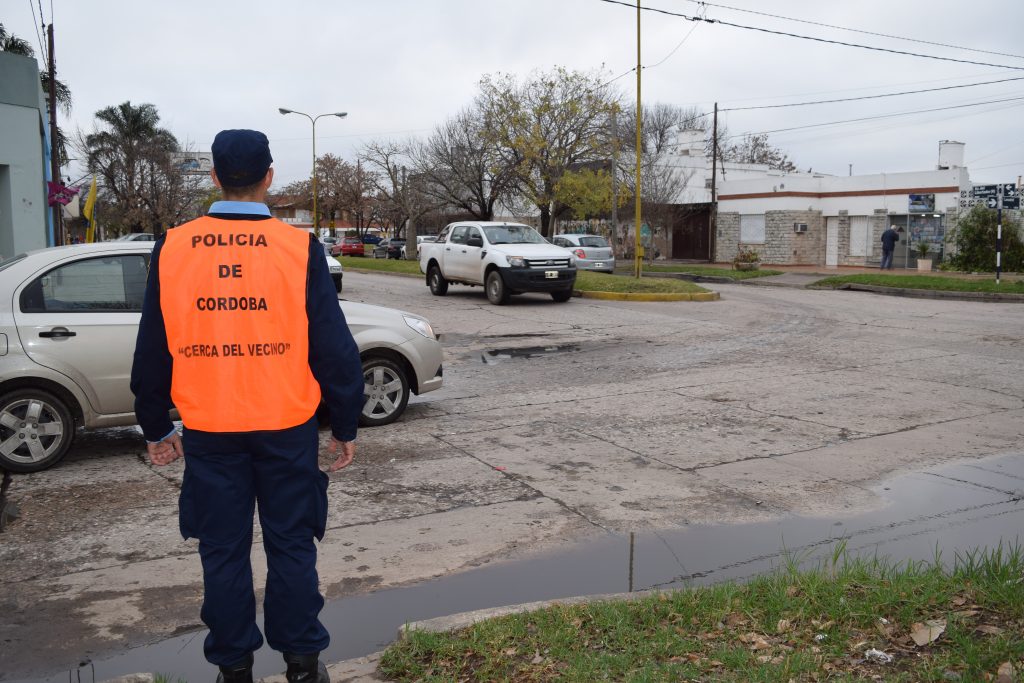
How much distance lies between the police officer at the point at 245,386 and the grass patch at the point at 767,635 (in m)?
0.61

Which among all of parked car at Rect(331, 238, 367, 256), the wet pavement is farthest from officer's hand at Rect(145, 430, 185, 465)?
parked car at Rect(331, 238, 367, 256)

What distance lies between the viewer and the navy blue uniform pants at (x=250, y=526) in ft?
9.57

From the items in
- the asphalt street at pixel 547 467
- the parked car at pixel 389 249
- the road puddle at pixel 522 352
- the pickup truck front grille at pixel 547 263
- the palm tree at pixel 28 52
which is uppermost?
the palm tree at pixel 28 52

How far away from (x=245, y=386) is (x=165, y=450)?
0.54 meters

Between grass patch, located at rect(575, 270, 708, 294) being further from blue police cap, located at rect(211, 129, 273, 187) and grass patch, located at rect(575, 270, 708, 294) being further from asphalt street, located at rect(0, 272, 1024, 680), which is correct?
blue police cap, located at rect(211, 129, 273, 187)

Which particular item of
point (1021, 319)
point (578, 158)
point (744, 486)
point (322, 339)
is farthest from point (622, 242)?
point (322, 339)

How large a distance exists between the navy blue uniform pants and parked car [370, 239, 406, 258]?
52380 mm

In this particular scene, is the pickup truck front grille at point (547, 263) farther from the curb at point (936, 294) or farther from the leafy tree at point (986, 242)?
the leafy tree at point (986, 242)

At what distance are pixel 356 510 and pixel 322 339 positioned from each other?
2.69m

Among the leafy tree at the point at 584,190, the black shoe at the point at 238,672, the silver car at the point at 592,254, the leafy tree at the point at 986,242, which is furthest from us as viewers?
the leafy tree at the point at 584,190

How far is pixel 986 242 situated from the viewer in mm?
29078

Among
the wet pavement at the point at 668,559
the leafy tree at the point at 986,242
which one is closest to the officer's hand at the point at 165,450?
the wet pavement at the point at 668,559

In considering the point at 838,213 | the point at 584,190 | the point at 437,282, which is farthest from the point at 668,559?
the point at 838,213

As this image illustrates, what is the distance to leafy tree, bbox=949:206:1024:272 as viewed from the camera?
2895 cm
